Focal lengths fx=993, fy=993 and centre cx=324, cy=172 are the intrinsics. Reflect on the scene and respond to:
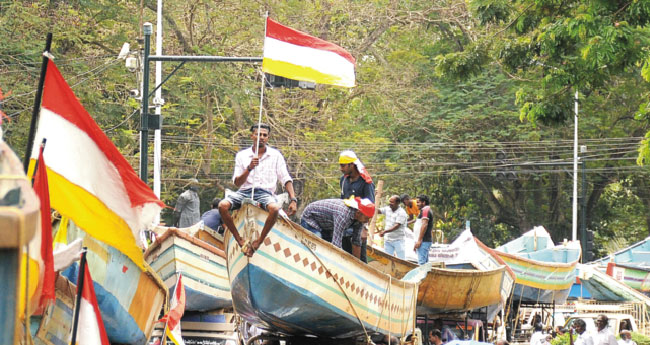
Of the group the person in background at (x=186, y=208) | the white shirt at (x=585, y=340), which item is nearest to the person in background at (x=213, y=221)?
the person in background at (x=186, y=208)

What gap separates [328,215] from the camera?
10.6 metres

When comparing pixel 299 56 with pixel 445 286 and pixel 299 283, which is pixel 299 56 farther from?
pixel 445 286

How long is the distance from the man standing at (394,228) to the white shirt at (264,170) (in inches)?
225

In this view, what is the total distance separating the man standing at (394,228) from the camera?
15.4 metres

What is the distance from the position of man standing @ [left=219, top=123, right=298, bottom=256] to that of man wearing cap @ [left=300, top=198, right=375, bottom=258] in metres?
0.82

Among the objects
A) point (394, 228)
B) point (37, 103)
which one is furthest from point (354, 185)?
point (37, 103)

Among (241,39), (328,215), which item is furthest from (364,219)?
(241,39)

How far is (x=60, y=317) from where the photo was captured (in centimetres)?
742

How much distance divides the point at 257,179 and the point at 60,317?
9.20 ft

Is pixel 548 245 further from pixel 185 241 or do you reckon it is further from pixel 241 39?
pixel 185 241

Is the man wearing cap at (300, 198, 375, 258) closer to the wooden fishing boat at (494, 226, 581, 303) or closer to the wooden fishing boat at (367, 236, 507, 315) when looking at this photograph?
the wooden fishing boat at (367, 236, 507, 315)

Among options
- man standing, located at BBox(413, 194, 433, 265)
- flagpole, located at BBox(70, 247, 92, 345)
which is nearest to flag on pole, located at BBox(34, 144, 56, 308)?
flagpole, located at BBox(70, 247, 92, 345)

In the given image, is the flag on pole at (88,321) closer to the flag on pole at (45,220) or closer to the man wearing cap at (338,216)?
the flag on pole at (45,220)

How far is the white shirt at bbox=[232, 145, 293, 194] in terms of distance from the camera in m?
9.67
